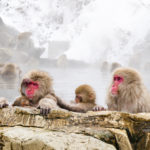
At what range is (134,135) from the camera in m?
2.05

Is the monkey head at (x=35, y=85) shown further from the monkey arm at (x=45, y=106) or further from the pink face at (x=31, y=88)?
the monkey arm at (x=45, y=106)

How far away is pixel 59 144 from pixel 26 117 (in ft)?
1.72

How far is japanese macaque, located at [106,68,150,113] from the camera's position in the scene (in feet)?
8.42

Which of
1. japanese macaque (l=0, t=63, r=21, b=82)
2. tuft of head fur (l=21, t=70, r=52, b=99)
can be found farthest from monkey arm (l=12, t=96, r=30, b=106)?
japanese macaque (l=0, t=63, r=21, b=82)

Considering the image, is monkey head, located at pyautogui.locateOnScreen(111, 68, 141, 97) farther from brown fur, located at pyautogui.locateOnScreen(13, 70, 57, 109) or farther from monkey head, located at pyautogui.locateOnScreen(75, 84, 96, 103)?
brown fur, located at pyautogui.locateOnScreen(13, 70, 57, 109)

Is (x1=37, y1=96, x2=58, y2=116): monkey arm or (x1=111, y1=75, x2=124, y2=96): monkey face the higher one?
Answer: (x1=111, y1=75, x2=124, y2=96): monkey face

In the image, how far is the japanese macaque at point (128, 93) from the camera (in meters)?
2.57

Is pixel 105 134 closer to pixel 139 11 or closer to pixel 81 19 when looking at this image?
pixel 139 11

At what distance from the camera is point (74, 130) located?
194 cm

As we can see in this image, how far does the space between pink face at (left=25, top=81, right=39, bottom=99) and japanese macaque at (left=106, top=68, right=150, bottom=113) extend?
2.61 ft

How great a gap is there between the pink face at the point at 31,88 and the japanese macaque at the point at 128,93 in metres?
0.80

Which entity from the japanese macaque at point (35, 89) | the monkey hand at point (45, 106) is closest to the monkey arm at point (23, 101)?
the japanese macaque at point (35, 89)

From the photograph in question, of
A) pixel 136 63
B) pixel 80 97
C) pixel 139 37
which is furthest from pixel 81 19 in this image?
pixel 80 97

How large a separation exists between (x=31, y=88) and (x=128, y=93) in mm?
979
